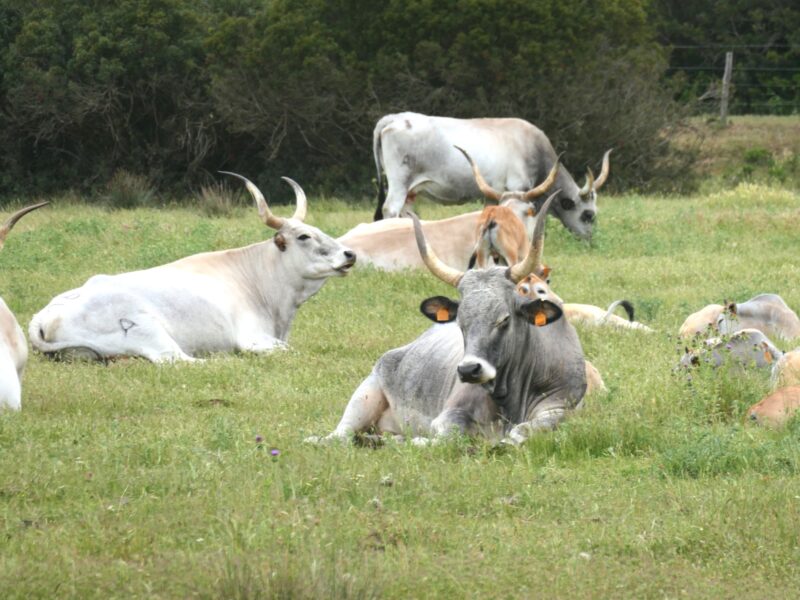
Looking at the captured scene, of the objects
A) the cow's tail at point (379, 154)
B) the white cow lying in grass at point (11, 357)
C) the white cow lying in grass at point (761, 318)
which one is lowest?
the cow's tail at point (379, 154)

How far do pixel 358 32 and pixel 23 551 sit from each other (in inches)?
987

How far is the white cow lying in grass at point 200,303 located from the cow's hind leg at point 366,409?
9.88 feet

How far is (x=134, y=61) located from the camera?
30250 mm

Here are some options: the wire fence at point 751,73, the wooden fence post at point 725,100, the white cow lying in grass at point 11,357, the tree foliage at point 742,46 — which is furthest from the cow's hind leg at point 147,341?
the tree foliage at point 742,46

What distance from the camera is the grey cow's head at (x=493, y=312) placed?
25.6ft

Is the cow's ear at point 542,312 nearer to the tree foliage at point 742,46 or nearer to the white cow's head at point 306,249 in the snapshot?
the white cow's head at point 306,249

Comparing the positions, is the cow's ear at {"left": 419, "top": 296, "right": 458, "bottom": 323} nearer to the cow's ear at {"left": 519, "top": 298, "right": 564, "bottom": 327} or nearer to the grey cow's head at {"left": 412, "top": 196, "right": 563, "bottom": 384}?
the grey cow's head at {"left": 412, "top": 196, "right": 563, "bottom": 384}

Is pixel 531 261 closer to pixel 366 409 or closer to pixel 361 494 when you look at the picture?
pixel 366 409

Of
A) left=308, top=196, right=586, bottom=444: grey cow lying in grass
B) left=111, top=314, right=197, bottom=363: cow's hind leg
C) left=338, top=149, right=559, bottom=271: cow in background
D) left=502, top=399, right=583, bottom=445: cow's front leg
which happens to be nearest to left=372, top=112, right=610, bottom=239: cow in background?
left=338, top=149, right=559, bottom=271: cow in background

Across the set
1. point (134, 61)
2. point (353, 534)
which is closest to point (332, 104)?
point (134, 61)

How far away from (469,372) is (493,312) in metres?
0.49

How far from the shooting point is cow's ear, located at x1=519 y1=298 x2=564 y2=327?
26.0ft

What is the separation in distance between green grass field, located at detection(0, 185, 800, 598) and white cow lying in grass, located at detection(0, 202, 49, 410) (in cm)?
20

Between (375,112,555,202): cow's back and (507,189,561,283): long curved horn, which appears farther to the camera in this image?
(375,112,555,202): cow's back
